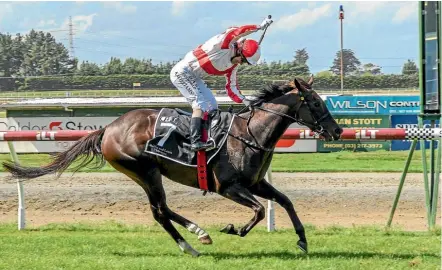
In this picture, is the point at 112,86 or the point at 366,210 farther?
the point at 112,86

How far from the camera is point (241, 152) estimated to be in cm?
623

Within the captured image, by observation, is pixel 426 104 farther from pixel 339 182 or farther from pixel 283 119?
pixel 339 182

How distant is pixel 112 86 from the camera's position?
1666 inches

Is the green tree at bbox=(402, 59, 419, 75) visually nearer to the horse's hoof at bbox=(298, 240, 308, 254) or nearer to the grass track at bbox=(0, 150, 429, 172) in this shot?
the grass track at bbox=(0, 150, 429, 172)

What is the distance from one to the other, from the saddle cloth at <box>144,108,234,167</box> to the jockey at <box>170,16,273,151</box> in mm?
108

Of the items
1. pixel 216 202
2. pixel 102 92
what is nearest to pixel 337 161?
pixel 216 202

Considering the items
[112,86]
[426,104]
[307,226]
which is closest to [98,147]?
[307,226]

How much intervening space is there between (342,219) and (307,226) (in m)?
1.23

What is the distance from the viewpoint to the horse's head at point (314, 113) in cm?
630

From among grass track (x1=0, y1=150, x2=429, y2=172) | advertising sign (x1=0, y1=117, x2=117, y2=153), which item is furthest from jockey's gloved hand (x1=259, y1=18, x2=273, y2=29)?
advertising sign (x1=0, y1=117, x2=117, y2=153)

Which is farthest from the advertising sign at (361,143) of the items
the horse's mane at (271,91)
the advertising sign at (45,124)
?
the horse's mane at (271,91)

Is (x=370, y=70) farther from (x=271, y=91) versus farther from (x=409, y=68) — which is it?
(x=271, y=91)

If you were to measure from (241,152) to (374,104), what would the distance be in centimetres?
1892

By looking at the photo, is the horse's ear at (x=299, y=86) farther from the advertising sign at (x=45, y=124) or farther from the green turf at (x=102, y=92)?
the green turf at (x=102, y=92)
